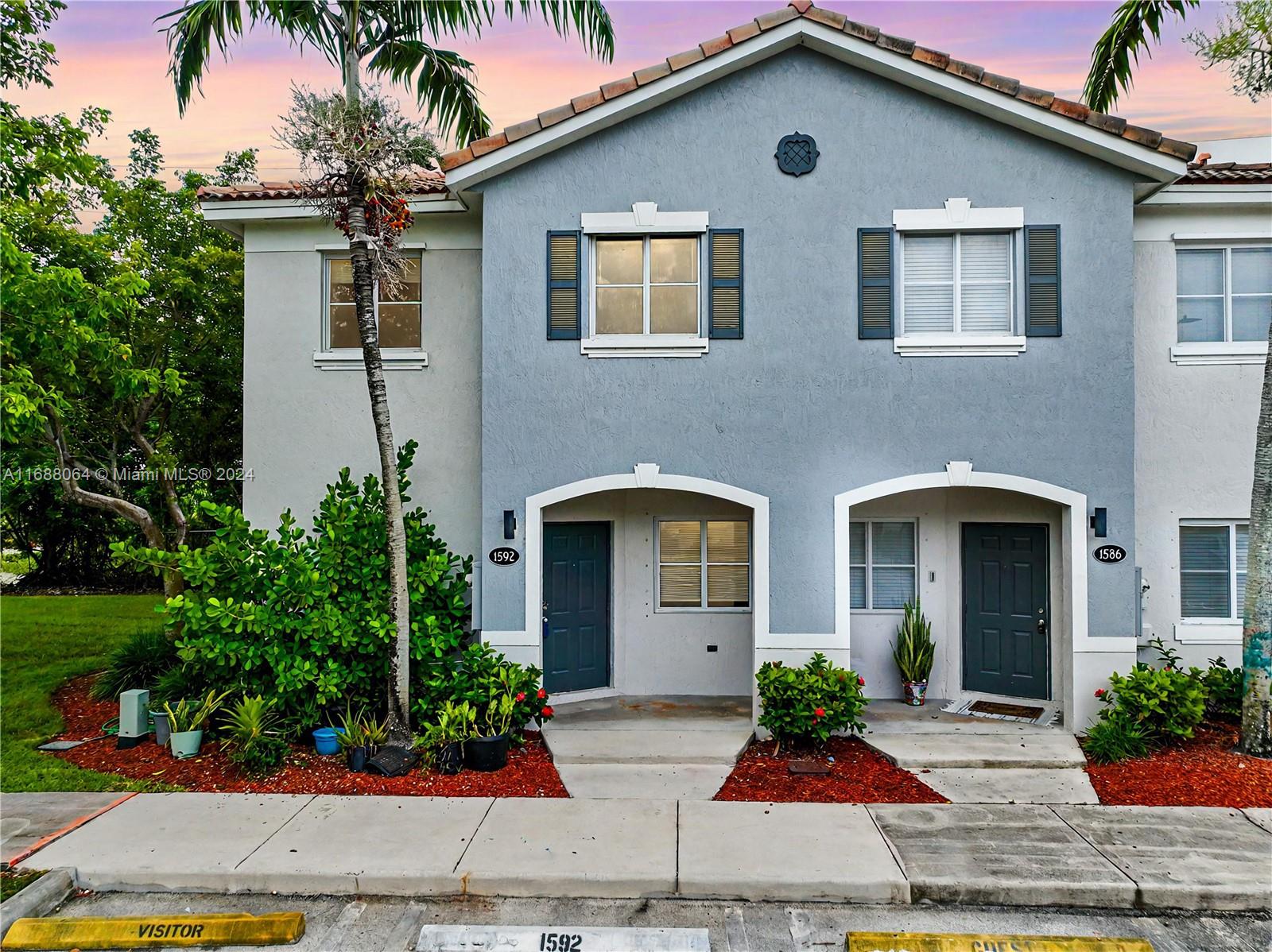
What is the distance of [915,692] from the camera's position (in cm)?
973

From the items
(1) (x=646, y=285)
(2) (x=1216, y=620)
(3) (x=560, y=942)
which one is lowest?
(3) (x=560, y=942)

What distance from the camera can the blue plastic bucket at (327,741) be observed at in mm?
8000

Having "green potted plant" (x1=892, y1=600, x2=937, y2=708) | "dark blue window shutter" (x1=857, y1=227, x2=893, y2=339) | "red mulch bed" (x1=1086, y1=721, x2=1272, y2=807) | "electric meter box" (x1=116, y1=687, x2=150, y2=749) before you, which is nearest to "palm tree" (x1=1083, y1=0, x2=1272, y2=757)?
Result: "red mulch bed" (x1=1086, y1=721, x2=1272, y2=807)

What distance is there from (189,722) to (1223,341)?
493 inches

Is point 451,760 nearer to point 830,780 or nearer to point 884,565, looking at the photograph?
point 830,780

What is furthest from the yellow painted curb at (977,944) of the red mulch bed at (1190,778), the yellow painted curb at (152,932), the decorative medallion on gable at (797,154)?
the decorative medallion on gable at (797,154)

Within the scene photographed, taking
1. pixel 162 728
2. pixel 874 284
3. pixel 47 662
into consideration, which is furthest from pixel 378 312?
pixel 47 662

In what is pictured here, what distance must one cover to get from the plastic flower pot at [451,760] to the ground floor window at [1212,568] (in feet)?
28.1

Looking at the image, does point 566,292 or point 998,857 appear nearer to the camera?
point 998,857

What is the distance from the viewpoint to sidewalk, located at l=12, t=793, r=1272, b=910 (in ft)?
18.2

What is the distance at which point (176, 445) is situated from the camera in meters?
14.6

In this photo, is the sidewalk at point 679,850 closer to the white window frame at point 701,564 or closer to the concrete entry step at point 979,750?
the concrete entry step at point 979,750

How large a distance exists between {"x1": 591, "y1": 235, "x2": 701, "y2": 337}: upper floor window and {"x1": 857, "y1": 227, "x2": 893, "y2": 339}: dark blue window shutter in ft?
5.98

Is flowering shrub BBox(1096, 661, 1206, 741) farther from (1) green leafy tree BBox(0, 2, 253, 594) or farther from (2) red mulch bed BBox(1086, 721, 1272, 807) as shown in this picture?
(1) green leafy tree BBox(0, 2, 253, 594)
